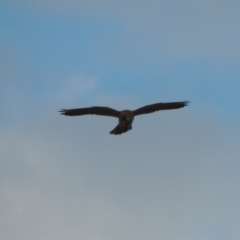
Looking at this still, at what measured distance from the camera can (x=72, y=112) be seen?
1515 inches

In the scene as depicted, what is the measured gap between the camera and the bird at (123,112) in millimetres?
37312

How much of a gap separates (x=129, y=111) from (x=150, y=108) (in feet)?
3.94

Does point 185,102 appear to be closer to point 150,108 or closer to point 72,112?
point 150,108

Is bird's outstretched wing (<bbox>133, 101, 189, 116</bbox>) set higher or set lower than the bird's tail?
higher

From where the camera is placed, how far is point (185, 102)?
39156 millimetres

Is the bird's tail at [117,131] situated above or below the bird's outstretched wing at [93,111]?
below

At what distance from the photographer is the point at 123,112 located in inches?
1479

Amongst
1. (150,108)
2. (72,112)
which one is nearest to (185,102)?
(150,108)

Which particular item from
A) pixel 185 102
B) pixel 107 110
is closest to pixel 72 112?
pixel 107 110

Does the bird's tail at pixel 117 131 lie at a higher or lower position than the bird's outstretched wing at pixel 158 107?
lower

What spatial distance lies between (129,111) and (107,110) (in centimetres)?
104

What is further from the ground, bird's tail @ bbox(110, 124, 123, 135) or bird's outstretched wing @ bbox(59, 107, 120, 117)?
bird's outstretched wing @ bbox(59, 107, 120, 117)

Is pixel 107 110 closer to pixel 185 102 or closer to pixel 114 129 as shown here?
pixel 114 129

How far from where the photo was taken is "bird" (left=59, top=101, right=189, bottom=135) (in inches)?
1469
